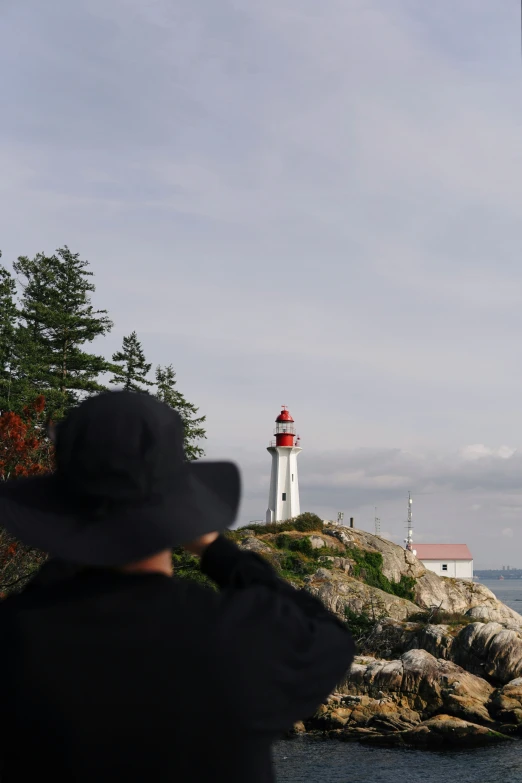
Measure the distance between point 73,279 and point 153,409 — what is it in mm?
44559

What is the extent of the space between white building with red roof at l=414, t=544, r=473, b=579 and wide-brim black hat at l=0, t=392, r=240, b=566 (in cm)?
8069

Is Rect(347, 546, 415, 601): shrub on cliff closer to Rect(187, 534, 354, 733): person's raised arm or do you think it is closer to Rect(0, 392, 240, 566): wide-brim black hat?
Rect(187, 534, 354, 733): person's raised arm

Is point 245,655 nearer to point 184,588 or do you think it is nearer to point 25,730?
point 184,588

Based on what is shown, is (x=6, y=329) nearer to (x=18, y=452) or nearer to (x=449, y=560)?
(x=18, y=452)

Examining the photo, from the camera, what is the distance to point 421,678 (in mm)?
30375

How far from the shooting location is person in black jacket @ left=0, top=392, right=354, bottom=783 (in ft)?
5.37

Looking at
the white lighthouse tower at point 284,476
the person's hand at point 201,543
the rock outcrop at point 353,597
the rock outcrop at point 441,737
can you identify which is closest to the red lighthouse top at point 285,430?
the white lighthouse tower at point 284,476

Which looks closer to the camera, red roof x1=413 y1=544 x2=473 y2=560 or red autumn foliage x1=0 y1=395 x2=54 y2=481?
red autumn foliage x1=0 y1=395 x2=54 y2=481

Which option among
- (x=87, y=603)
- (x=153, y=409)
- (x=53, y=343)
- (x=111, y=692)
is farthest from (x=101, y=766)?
(x=53, y=343)

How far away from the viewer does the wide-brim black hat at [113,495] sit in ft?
5.74

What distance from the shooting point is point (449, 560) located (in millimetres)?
80438

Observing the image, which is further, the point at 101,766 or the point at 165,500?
the point at 165,500

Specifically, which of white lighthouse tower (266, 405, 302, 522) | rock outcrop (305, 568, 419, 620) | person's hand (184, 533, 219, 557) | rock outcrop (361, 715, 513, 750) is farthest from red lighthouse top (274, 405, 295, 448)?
person's hand (184, 533, 219, 557)

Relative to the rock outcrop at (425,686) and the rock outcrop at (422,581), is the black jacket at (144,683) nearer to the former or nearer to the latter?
the rock outcrop at (425,686)
